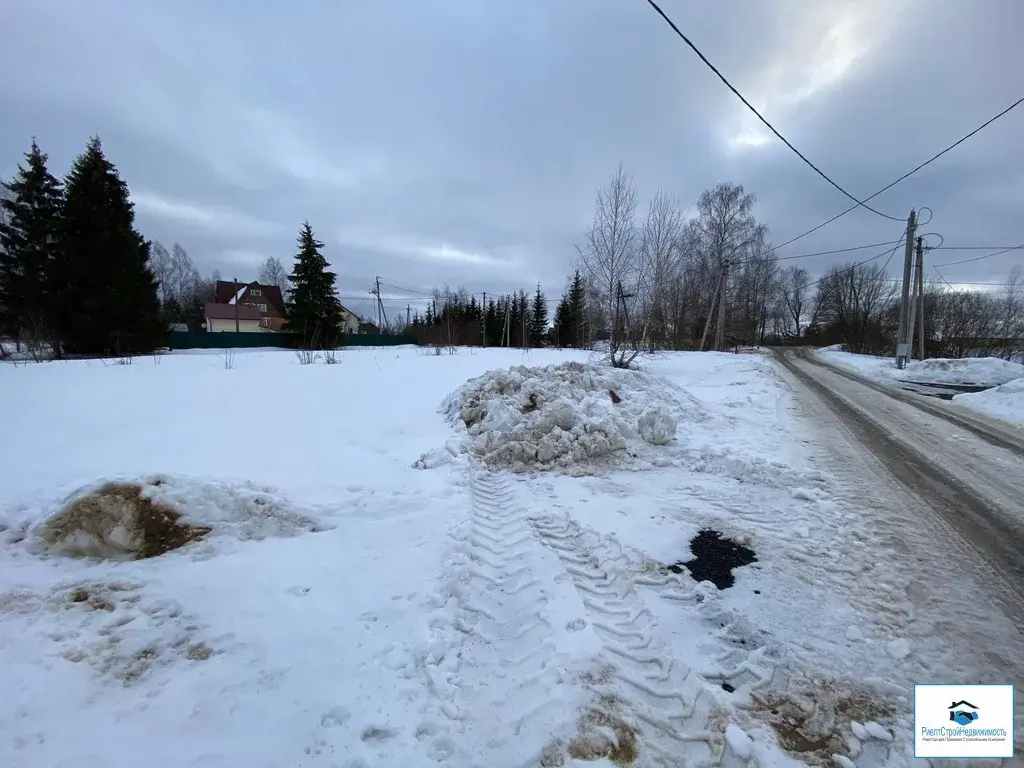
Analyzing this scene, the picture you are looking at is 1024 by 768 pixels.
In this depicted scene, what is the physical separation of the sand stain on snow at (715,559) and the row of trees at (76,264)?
26.6 m

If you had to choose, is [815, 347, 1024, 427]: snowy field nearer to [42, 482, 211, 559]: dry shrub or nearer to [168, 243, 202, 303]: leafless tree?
[42, 482, 211, 559]: dry shrub

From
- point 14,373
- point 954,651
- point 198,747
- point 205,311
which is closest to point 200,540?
point 198,747

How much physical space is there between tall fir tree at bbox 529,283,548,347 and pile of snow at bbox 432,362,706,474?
4521 cm

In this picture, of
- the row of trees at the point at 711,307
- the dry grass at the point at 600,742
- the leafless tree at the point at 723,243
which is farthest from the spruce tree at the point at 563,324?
the dry grass at the point at 600,742

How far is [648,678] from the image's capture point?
2.29 meters

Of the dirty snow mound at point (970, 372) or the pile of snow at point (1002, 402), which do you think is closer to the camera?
the pile of snow at point (1002, 402)

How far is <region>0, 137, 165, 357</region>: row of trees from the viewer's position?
21078 millimetres

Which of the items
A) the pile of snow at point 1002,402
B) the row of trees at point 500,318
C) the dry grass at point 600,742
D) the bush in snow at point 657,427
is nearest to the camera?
the dry grass at point 600,742

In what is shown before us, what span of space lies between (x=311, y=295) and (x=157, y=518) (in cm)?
3132

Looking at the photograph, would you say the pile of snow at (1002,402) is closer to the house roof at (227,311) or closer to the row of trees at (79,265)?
the row of trees at (79,265)

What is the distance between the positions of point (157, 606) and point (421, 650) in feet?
5.84

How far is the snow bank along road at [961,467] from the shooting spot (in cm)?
366

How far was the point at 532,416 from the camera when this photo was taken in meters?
6.48

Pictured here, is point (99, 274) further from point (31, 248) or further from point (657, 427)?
point (657, 427)
